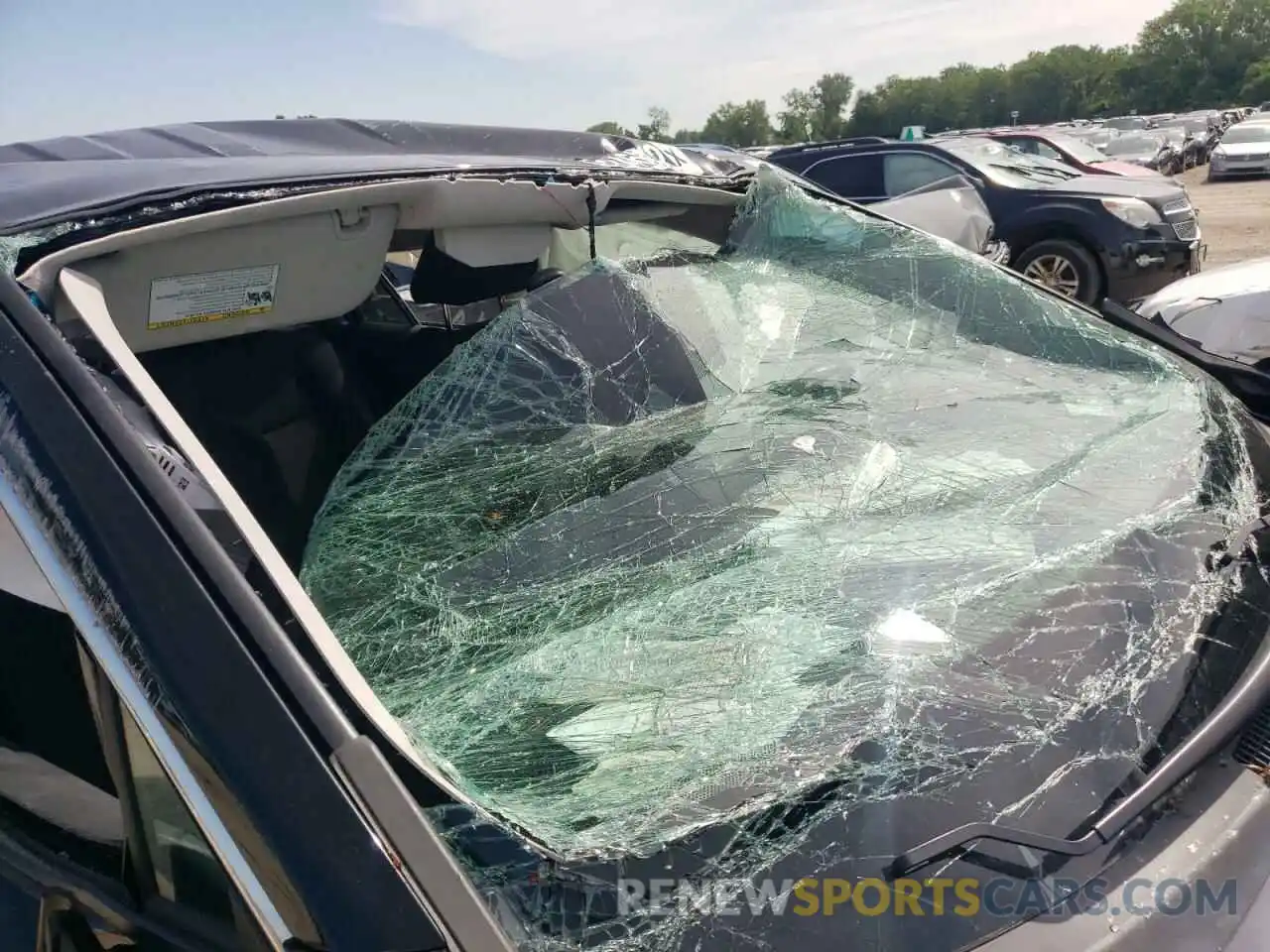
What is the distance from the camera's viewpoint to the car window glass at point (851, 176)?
9.02 meters

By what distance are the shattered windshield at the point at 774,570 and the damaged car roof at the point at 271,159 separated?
33 centimetres

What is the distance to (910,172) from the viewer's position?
882 centimetres

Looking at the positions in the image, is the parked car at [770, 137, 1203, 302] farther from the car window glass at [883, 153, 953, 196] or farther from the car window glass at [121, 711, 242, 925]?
the car window glass at [121, 711, 242, 925]

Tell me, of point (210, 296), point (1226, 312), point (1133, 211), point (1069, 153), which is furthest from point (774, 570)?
point (1069, 153)

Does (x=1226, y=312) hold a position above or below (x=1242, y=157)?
below

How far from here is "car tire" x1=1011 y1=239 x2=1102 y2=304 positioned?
7797mm

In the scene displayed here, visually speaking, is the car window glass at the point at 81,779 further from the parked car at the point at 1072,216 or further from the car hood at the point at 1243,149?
the car hood at the point at 1243,149

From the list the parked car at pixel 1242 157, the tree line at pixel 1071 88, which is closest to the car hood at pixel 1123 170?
the parked car at pixel 1242 157

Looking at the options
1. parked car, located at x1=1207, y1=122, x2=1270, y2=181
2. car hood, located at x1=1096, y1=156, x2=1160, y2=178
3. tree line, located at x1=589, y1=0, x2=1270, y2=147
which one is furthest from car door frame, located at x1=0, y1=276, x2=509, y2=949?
tree line, located at x1=589, y1=0, x2=1270, y2=147

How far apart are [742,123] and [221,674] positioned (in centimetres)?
6680

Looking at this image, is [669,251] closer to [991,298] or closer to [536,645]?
[991,298]

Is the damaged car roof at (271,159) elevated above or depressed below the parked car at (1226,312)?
above

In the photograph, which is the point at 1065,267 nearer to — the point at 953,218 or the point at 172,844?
the point at 953,218

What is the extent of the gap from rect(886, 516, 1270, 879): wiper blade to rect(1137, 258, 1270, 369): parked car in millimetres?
1894
